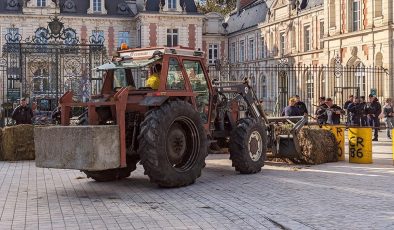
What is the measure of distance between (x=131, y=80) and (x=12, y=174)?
3672mm

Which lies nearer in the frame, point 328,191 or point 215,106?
point 328,191

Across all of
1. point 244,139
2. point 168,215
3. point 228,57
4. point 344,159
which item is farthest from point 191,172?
point 228,57

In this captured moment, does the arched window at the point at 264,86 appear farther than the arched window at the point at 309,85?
Yes

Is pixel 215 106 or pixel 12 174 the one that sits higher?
pixel 215 106

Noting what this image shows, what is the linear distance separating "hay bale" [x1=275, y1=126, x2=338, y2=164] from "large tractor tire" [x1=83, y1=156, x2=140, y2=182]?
4.12 meters

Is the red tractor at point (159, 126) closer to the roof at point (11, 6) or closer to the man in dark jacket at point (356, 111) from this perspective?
the man in dark jacket at point (356, 111)

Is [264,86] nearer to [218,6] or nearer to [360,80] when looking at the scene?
[360,80]

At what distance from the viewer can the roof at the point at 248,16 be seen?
5491 centimetres

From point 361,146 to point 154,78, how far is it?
6.05m

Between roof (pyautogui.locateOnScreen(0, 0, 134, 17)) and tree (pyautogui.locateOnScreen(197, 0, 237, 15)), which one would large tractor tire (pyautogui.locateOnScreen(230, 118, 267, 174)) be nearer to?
roof (pyautogui.locateOnScreen(0, 0, 134, 17))

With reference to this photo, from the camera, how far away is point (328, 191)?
10141 millimetres

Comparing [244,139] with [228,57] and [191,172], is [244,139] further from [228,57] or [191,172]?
[228,57]

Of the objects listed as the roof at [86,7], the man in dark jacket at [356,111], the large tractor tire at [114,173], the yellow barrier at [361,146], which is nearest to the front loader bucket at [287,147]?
the yellow barrier at [361,146]

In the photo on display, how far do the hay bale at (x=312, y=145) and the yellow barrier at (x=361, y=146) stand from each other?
0.55 metres
